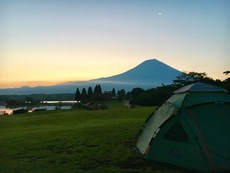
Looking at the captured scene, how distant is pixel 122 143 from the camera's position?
1430cm

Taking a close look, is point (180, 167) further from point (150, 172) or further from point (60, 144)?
point (60, 144)

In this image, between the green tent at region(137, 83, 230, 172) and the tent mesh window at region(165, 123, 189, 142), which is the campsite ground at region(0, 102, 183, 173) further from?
the tent mesh window at region(165, 123, 189, 142)

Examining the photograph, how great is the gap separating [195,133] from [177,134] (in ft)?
2.11

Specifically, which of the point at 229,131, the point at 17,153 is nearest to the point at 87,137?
the point at 17,153

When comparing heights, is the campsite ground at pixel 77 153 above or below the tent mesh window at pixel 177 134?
below

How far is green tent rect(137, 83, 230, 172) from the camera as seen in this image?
377 inches

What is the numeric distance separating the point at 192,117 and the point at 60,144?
7.56 m

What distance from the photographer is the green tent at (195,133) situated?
9.59m

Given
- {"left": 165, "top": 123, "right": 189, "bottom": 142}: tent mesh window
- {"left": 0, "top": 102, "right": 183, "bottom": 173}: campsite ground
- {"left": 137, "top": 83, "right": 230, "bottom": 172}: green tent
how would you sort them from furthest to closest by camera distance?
1. {"left": 0, "top": 102, "right": 183, "bottom": 173}: campsite ground
2. {"left": 165, "top": 123, "right": 189, "bottom": 142}: tent mesh window
3. {"left": 137, "top": 83, "right": 230, "bottom": 172}: green tent

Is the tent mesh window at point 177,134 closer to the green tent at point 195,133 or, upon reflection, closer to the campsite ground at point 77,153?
the green tent at point 195,133

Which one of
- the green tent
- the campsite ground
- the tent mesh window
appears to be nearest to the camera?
the green tent

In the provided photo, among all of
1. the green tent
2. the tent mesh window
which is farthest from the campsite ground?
the tent mesh window

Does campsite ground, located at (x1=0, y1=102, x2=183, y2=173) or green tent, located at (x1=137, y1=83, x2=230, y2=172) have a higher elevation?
green tent, located at (x1=137, y1=83, x2=230, y2=172)

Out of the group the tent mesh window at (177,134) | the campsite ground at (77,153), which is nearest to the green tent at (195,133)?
the tent mesh window at (177,134)
